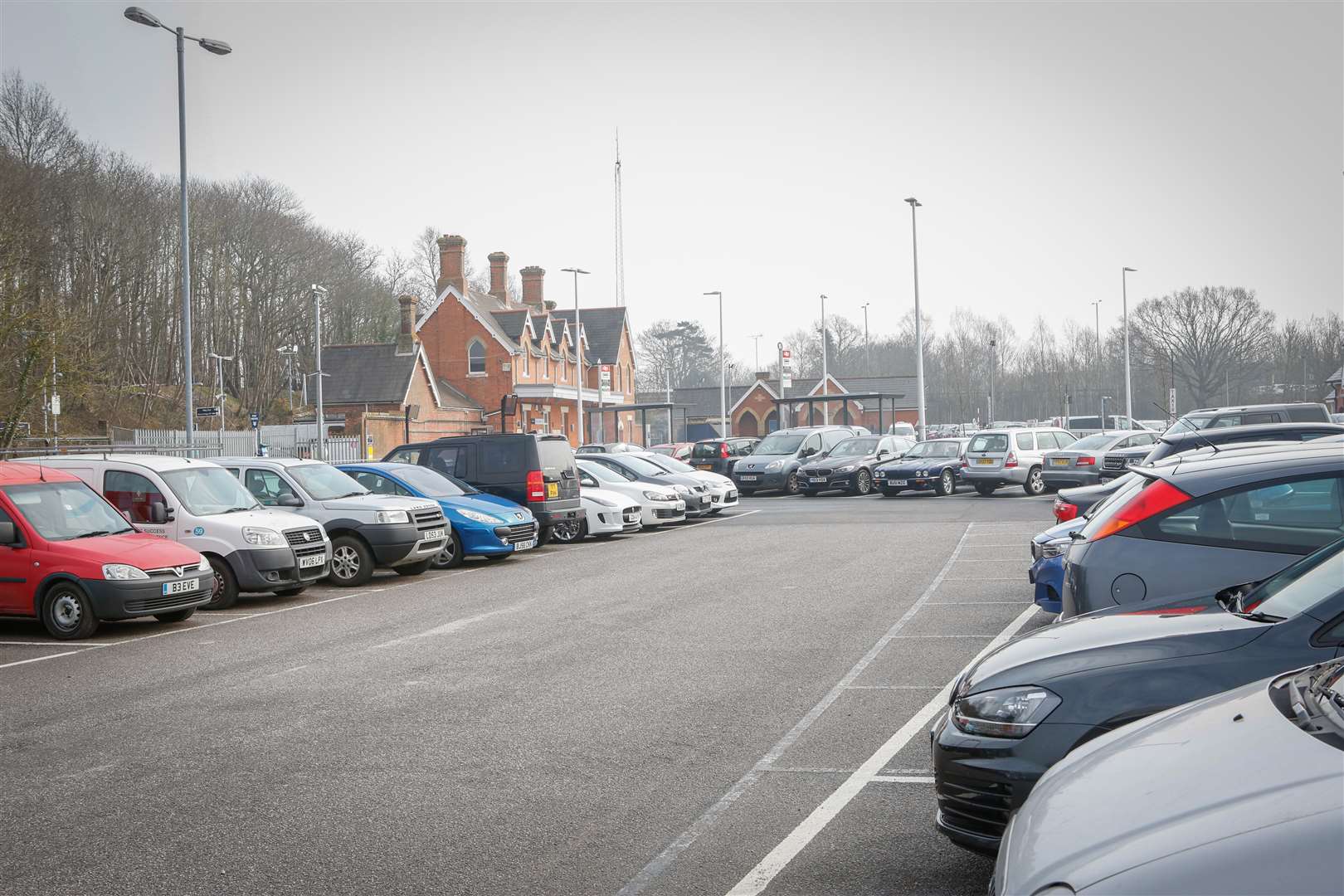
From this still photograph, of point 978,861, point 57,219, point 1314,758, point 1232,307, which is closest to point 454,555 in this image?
point 978,861

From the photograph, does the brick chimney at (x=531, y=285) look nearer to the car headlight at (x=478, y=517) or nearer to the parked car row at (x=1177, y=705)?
the car headlight at (x=478, y=517)

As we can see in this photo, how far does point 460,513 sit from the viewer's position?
17.9 meters

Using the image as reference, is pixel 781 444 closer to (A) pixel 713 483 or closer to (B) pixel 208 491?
(A) pixel 713 483

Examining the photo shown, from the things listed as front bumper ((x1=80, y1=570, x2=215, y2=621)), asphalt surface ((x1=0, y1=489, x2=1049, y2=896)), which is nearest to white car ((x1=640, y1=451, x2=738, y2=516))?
asphalt surface ((x1=0, y1=489, x2=1049, y2=896))

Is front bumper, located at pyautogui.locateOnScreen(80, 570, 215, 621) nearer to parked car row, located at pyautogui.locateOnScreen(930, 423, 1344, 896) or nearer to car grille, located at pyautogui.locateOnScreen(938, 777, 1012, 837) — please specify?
parked car row, located at pyautogui.locateOnScreen(930, 423, 1344, 896)

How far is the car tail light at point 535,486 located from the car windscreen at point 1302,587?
1565 cm

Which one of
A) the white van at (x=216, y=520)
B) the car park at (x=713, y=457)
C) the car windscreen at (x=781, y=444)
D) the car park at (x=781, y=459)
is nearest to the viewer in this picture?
the white van at (x=216, y=520)

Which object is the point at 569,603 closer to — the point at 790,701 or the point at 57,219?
the point at 790,701

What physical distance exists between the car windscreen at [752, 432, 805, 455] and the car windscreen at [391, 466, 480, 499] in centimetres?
1783

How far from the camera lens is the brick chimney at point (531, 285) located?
245ft

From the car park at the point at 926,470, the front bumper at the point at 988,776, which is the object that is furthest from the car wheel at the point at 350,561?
the car park at the point at 926,470

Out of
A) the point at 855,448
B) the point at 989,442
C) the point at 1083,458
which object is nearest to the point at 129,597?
the point at 1083,458

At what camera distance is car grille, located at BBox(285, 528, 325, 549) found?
47.2ft

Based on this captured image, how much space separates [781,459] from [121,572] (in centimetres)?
2494
